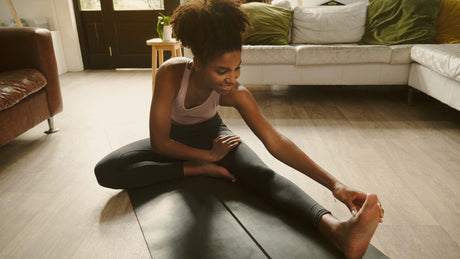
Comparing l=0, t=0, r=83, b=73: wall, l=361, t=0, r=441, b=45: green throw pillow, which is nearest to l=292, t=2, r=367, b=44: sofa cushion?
l=361, t=0, r=441, b=45: green throw pillow

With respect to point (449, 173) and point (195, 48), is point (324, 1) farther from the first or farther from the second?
point (195, 48)

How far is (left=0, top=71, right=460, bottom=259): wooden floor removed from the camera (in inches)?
45.8

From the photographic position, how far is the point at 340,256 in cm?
100

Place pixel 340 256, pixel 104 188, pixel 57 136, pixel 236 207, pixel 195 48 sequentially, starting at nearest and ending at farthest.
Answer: pixel 340 256 < pixel 195 48 < pixel 236 207 < pixel 104 188 < pixel 57 136

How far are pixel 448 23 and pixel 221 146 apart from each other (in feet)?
8.89

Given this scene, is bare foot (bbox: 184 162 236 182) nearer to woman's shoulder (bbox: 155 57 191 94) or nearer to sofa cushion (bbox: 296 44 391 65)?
woman's shoulder (bbox: 155 57 191 94)

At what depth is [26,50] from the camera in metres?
2.06

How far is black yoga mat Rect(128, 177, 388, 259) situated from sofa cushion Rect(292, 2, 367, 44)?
2246 millimetres

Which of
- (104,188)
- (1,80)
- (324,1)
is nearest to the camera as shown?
(104,188)

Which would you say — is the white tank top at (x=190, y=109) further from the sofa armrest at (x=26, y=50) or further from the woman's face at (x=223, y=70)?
the sofa armrest at (x=26, y=50)

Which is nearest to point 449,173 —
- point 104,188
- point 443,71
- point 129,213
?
point 443,71

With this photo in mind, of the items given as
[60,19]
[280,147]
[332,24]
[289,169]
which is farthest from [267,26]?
[60,19]

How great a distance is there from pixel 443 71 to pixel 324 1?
2.26 meters

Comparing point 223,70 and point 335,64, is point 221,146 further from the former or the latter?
point 335,64
